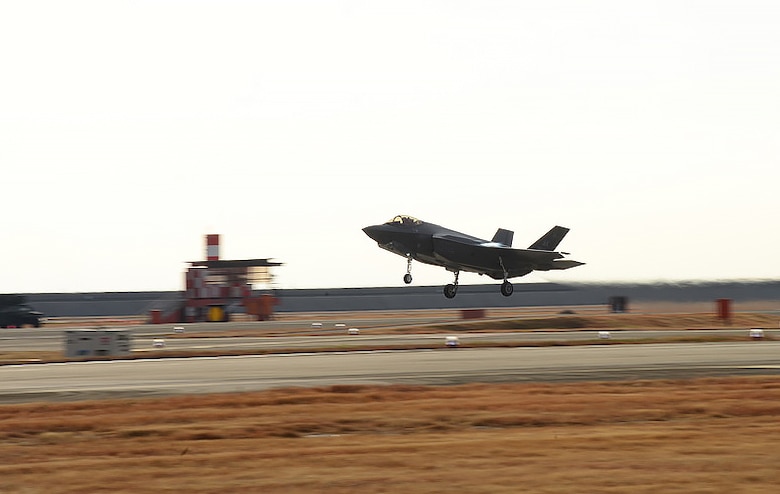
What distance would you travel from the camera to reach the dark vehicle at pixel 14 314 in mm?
70188

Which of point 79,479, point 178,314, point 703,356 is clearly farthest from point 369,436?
point 178,314

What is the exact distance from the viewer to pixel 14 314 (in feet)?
231

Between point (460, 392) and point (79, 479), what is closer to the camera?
point (79, 479)

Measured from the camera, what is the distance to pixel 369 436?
51.3 feet

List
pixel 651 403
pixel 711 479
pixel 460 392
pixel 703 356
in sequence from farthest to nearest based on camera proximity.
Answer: pixel 703 356 < pixel 460 392 < pixel 651 403 < pixel 711 479

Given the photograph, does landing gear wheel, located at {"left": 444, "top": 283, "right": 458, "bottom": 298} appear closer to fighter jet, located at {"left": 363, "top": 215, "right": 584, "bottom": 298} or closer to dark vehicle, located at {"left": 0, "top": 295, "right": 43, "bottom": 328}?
fighter jet, located at {"left": 363, "top": 215, "right": 584, "bottom": 298}

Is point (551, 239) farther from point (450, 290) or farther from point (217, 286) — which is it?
point (217, 286)

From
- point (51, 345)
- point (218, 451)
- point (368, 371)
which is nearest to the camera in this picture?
point (218, 451)

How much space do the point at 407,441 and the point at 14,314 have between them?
61.8 meters

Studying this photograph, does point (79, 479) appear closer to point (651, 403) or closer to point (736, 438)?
point (736, 438)

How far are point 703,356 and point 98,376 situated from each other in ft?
60.6

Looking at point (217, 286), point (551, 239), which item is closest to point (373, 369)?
point (551, 239)

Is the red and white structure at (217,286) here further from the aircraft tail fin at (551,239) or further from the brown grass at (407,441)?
the brown grass at (407,441)

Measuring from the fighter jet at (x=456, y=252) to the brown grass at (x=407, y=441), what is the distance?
1189 inches
